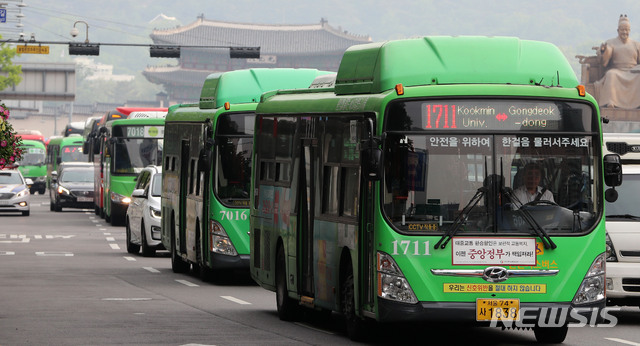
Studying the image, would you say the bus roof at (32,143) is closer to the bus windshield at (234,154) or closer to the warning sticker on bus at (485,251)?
the bus windshield at (234,154)

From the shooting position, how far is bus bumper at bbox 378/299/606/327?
11953 millimetres

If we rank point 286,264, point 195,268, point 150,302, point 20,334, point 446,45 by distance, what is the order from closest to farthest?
1. point 446,45
2. point 20,334
3. point 286,264
4. point 150,302
5. point 195,268

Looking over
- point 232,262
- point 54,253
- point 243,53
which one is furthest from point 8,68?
point 232,262

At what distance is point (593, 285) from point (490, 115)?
5.17ft

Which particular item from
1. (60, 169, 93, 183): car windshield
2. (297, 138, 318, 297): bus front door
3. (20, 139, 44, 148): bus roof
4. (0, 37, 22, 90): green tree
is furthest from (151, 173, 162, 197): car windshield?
(20, 139, 44, 148): bus roof

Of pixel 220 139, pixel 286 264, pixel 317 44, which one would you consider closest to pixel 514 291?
pixel 286 264

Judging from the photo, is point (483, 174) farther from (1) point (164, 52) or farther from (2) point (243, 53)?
(1) point (164, 52)

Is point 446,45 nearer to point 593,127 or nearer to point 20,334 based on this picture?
point 593,127

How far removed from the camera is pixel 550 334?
13.2 m

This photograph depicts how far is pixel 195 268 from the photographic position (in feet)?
75.6

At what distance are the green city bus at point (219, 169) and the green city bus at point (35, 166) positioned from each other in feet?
191

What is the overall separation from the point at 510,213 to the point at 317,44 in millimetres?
127754

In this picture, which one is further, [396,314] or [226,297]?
[226,297]

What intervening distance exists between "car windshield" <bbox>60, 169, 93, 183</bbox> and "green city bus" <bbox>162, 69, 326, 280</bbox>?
96.8 ft
